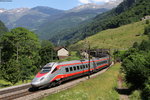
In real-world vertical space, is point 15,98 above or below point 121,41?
above

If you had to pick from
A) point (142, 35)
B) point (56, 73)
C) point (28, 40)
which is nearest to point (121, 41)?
point (142, 35)

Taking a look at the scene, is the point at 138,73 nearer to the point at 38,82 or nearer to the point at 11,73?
the point at 38,82

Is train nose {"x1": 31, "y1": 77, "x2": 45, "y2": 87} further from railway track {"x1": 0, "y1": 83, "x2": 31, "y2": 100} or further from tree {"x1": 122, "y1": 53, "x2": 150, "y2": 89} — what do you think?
tree {"x1": 122, "y1": 53, "x2": 150, "y2": 89}

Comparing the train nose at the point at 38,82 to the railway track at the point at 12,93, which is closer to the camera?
the railway track at the point at 12,93

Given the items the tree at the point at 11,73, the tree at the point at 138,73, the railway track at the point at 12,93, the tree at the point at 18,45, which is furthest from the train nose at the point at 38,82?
the tree at the point at 18,45

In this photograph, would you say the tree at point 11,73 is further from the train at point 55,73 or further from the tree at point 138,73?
the tree at point 138,73

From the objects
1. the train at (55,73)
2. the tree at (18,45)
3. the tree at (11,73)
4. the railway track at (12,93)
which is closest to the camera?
the railway track at (12,93)

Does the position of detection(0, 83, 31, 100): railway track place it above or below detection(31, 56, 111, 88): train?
below

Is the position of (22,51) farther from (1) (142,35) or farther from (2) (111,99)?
(1) (142,35)

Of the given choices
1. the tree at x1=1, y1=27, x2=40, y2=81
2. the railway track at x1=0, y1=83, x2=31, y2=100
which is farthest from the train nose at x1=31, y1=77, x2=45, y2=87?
the tree at x1=1, y1=27, x2=40, y2=81

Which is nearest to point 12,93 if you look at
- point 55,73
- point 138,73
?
point 55,73

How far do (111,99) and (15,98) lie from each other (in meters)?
11.9

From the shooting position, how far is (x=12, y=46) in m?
60.8

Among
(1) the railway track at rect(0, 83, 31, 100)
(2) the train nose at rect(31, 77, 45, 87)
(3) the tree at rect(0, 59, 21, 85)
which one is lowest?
(3) the tree at rect(0, 59, 21, 85)
